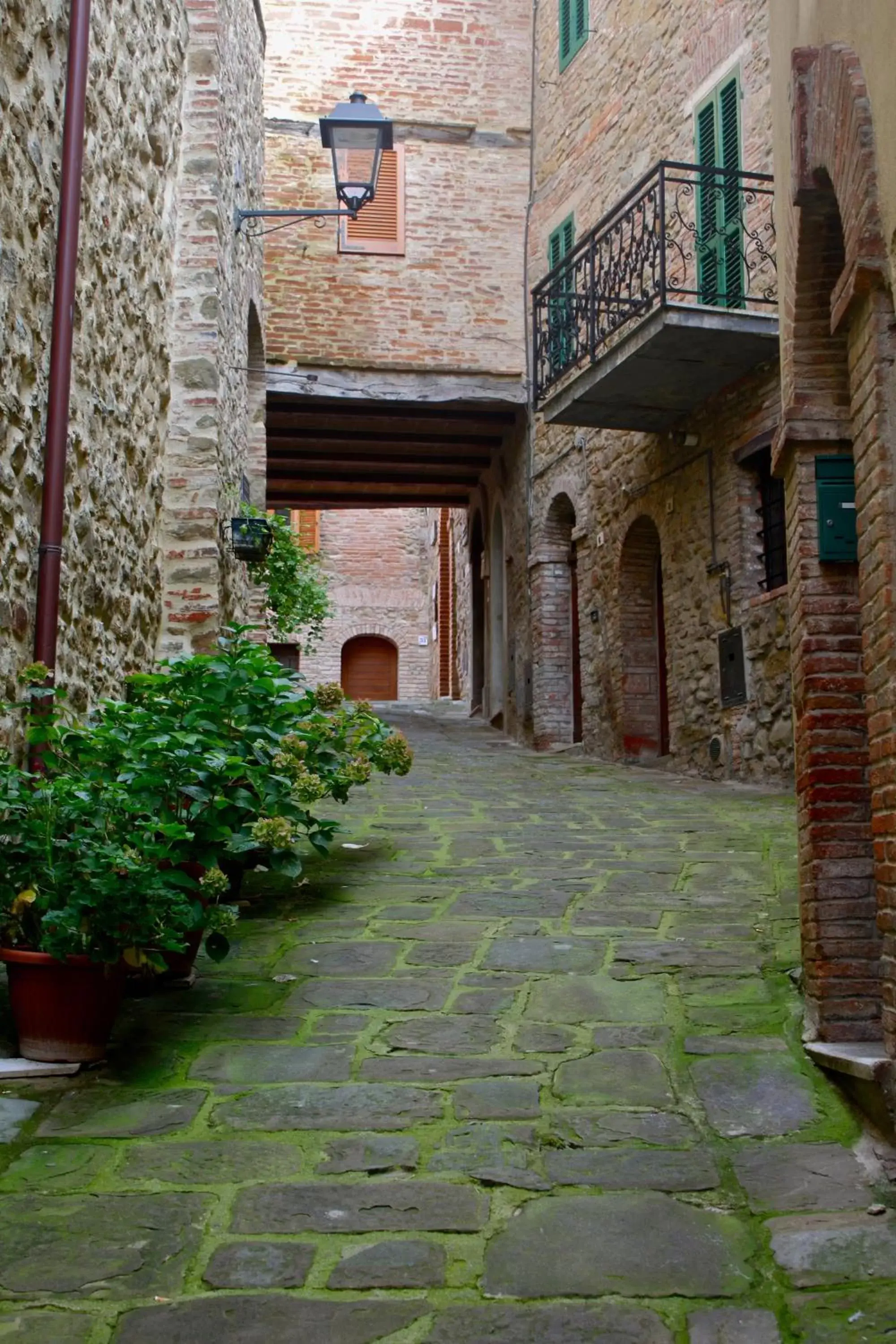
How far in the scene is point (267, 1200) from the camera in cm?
302

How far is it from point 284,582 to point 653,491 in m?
3.57

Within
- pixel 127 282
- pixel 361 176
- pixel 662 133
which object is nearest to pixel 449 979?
pixel 127 282

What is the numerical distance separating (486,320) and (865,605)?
11.7 metres

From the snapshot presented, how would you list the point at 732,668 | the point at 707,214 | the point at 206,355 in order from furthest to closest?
the point at 707,214
the point at 732,668
the point at 206,355

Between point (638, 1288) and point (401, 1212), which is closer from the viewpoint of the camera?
point (638, 1288)

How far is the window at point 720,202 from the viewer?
10344mm

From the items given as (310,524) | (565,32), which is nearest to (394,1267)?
(565,32)

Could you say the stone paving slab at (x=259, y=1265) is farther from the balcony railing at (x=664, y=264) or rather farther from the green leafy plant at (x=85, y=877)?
the balcony railing at (x=664, y=264)

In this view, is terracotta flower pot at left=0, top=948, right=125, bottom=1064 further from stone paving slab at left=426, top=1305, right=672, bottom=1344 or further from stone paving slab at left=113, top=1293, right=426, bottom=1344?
stone paving slab at left=426, top=1305, right=672, bottom=1344

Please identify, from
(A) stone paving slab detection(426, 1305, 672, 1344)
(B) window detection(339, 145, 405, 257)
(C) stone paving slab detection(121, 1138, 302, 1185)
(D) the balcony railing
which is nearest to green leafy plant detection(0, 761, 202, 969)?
(C) stone paving slab detection(121, 1138, 302, 1185)

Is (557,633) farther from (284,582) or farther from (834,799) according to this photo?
(834,799)

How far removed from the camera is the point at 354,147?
850cm

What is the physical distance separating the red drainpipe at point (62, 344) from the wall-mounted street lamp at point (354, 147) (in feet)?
11.2

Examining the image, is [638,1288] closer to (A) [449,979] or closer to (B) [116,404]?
(A) [449,979]
